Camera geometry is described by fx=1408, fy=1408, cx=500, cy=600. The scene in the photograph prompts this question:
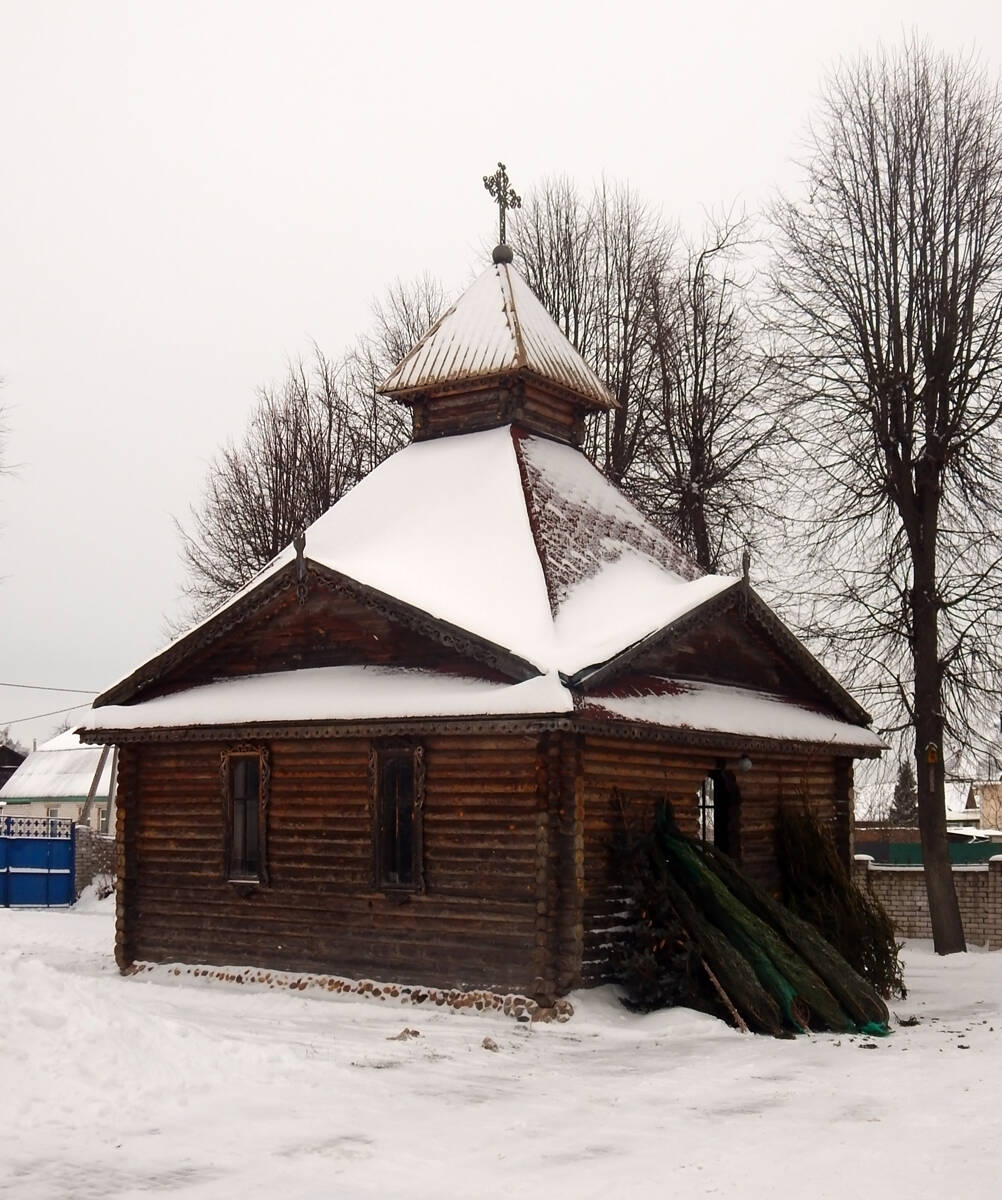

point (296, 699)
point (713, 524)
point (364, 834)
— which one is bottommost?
point (364, 834)

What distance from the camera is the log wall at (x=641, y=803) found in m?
14.8

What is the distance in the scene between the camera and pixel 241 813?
1745 centimetres

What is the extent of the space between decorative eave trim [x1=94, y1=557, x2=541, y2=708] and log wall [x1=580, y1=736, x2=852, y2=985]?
4.44 feet

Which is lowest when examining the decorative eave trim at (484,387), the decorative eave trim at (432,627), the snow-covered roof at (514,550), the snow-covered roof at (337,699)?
the snow-covered roof at (337,699)

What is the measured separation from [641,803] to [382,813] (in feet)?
9.55

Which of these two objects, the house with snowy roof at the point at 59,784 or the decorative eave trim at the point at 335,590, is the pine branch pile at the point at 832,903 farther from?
the house with snowy roof at the point at 59,784

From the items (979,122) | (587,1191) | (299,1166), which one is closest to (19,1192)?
(299,1166)

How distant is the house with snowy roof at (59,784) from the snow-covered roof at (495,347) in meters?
38.2

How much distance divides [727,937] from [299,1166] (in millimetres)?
7432

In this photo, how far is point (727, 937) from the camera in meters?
14.6

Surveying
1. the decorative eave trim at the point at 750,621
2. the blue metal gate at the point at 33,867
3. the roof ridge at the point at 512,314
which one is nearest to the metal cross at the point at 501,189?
the roof ridge at the point at 512,314

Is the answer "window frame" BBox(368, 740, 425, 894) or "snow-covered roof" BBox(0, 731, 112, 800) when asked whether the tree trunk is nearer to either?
"window frame" BBox(368, 740, 425, 894)

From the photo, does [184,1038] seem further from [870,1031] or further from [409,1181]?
[870,1031]

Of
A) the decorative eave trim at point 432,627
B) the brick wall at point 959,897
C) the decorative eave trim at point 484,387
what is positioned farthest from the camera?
the brick wall at point 959,897
